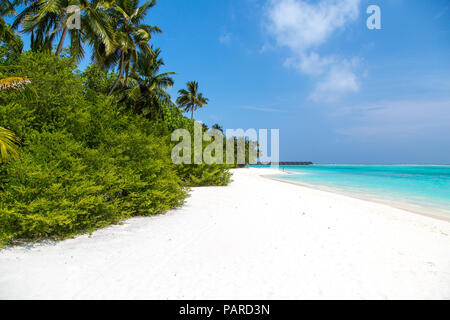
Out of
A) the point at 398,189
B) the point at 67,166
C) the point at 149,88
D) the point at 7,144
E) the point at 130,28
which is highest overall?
the point at 130,28

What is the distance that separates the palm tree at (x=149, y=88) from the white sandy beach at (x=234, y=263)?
20530 mm

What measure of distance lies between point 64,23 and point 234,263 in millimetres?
17527

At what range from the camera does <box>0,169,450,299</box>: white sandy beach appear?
2855mm

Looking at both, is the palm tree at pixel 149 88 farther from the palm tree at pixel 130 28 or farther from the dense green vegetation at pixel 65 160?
the dense green vegetation at pixel 65 160

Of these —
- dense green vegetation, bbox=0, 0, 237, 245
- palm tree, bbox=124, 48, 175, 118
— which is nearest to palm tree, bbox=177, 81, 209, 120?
palm tree, bbox=124, 48, 175, 118

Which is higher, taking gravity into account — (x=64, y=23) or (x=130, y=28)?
(x=130, y=28)

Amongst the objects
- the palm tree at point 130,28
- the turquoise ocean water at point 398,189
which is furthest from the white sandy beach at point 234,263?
the palm tree at point 130,28

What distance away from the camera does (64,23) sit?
13.7m

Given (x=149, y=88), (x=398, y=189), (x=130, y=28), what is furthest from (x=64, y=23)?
(x=398, y=189)

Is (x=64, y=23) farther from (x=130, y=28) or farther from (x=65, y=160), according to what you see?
(x=65, y=160)

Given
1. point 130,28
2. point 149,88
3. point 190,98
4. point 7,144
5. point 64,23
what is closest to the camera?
point 7,144

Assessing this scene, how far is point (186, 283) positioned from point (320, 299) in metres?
1.73

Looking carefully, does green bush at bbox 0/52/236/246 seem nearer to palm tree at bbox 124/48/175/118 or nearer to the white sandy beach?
the white sandy beach

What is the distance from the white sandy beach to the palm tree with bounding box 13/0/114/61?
13.1m
